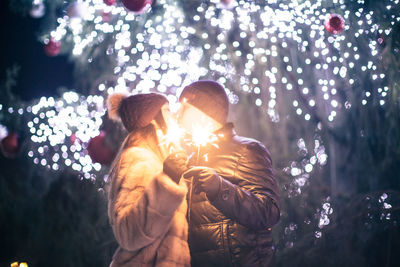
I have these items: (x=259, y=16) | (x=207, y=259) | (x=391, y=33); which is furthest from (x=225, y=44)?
(x=207, y=259)

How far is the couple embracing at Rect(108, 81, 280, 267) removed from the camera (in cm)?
143

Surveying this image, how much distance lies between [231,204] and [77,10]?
2922mm

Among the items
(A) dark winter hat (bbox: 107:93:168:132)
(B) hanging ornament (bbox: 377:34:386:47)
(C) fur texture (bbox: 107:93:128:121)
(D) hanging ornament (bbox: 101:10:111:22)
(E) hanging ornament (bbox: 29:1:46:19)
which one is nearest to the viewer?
(A) dark winter hat (bbox: 107:93:168:132)

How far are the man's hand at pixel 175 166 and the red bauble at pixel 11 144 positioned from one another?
3.21 m

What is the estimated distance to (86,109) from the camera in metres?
3.52

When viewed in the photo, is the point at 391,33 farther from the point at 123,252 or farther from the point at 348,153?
the point at 123,252

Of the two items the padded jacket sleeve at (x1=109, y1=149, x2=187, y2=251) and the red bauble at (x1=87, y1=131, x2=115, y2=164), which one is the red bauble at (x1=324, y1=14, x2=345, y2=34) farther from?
the padded jacket sleeve at (x1=109, y1=149, x2=187, y2=251)

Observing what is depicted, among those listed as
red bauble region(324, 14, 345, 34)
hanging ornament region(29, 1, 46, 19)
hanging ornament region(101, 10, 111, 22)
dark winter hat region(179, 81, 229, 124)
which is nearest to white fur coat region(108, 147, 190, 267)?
dark winter hat region(179, 81, 229, 124)

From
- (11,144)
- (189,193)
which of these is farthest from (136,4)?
(189,193)

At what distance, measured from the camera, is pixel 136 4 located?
338cm

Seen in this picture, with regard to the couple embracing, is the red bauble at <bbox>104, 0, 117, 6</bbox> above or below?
above

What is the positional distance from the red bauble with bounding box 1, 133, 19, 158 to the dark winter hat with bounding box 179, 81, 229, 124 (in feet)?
9.35

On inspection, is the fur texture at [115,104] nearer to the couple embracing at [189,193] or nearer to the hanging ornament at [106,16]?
the couple embracing at [189,193]

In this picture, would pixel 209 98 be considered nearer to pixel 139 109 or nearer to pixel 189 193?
pixel 139 109
